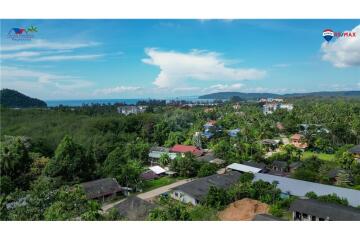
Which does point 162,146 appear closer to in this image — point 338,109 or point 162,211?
point 162,211

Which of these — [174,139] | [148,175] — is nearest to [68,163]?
[148,175]

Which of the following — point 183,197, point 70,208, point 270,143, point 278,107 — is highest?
point 278,107

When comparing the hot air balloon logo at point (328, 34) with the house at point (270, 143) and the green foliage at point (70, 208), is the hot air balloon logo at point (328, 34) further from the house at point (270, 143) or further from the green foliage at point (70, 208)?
the house at point (270, 143)

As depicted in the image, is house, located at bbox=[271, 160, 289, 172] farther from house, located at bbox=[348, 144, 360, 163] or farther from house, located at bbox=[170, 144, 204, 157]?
house, located at bbox=[170, 144, 204, 157]

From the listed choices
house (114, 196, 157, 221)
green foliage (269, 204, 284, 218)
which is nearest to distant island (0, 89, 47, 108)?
house (114, 196, 157, 221)

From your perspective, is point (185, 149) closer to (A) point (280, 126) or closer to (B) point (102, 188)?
(B) point (102, 188)

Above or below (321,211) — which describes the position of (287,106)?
above

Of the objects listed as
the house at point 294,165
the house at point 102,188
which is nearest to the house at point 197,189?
the house at point 102,188

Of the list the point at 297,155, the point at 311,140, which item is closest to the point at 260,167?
the point at 297,155
